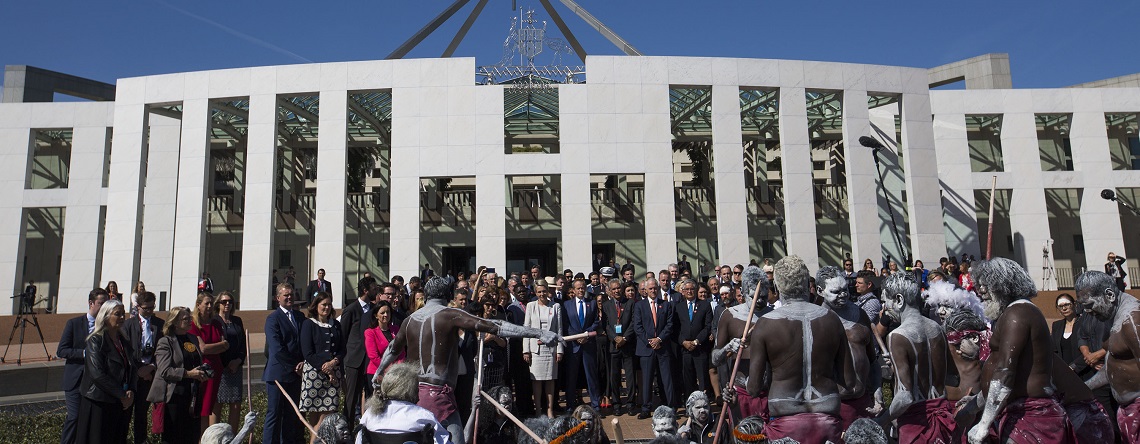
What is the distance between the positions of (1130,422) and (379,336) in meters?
6.85

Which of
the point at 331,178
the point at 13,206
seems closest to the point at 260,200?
the point at 331,178

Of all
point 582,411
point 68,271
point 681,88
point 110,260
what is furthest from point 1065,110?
point 68,271

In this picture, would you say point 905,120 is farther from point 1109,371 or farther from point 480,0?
point 1109,371

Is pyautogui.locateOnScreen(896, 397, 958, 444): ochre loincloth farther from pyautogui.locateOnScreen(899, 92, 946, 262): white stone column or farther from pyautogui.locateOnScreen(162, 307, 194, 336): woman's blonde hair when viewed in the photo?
pyautogui.locateOnScreen(899, 92, 946, 262): white stone column

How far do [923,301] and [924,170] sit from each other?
21.3 m

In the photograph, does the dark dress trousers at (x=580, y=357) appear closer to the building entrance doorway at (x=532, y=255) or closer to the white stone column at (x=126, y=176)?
the building entrance doorway at (x=532, y=255)

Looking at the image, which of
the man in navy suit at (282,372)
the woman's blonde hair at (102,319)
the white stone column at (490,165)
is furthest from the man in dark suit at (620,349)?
the white stone column at (490,165)

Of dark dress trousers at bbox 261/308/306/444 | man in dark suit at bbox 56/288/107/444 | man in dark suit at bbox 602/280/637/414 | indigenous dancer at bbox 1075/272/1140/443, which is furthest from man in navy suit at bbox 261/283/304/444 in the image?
indigenous dancer at bbox 1075/272/1140/443

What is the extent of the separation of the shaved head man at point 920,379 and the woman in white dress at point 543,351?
16.8 feet

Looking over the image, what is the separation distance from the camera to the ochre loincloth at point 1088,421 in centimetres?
427

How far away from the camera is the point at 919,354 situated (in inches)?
187

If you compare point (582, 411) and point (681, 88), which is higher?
point (681, 88)

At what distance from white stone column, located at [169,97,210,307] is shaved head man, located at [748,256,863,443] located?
22361mm

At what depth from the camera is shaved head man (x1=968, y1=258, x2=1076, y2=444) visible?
3975mm
